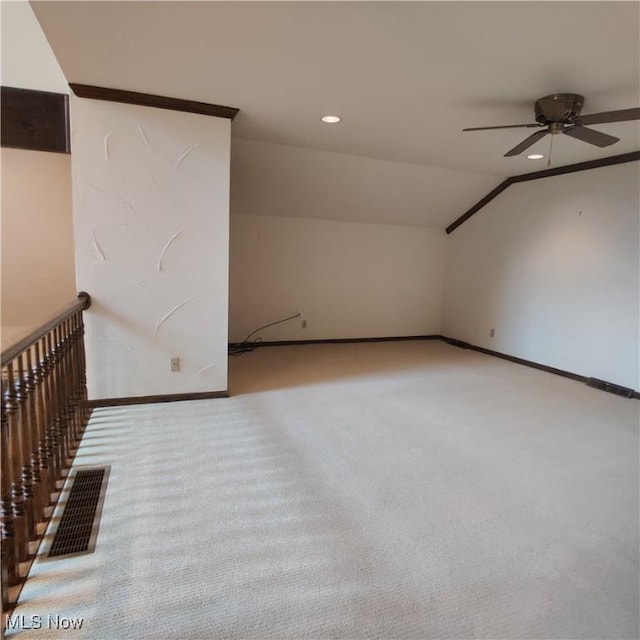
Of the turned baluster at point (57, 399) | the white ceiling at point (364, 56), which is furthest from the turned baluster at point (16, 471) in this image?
the white ceiling at point (364, 56)

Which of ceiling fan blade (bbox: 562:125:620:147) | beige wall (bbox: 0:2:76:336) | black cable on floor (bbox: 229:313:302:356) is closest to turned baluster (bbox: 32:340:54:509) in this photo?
beige wall (bbox: 0:2:76:336)

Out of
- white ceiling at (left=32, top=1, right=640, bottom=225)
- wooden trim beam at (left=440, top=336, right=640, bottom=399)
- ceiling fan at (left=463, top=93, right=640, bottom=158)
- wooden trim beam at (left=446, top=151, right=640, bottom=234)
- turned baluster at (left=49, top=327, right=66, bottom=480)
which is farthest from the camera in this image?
wooden trim beam at (left=440, top=336, right=640, bottom=399)

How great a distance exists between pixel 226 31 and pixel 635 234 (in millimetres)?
4026

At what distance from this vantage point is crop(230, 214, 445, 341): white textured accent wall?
5234 millimetres

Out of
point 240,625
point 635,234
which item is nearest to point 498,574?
point 240,625

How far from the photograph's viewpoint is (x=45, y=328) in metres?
1.84

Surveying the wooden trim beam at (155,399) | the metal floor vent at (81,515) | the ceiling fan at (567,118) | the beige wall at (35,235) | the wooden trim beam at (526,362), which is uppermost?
the ceiling fan at (567,118)

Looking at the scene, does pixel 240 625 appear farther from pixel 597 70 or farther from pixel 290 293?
pixel 290 293

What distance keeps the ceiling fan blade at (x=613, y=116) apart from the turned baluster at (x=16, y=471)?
3.25 m

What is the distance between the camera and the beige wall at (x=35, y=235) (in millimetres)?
4055

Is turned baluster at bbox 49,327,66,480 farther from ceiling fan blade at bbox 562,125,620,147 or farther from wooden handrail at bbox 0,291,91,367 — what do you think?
ceiling fan blade at bbox 562,125,620,147

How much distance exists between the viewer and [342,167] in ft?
14.5

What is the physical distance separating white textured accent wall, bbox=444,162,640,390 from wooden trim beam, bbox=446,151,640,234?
61 mm

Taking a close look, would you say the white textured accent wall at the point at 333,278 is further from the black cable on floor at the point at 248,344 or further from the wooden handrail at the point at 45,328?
the wooden handrail at the point at 45,328
